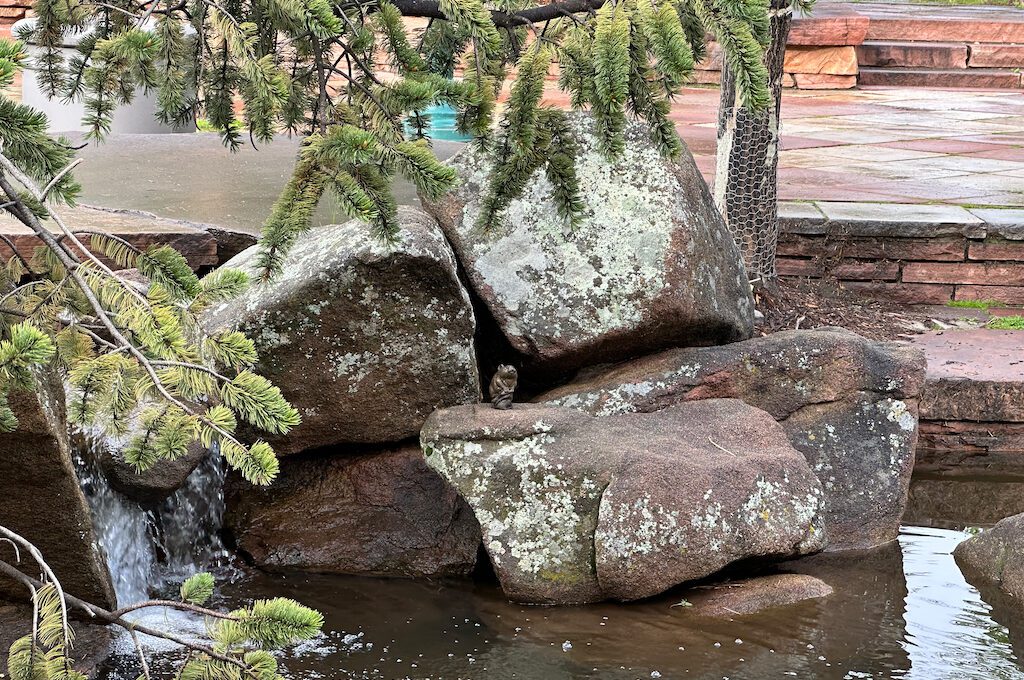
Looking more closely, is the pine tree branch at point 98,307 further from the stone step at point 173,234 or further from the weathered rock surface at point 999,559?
the weathered rock surface at point 999,559

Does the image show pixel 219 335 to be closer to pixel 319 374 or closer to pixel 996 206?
pixel 319 374

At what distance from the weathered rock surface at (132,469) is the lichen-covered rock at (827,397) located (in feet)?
4.33

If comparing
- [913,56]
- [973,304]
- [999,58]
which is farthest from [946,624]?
[999,58]

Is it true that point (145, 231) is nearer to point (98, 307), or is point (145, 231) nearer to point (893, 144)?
point (98, 307)

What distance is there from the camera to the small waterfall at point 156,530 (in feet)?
13.3

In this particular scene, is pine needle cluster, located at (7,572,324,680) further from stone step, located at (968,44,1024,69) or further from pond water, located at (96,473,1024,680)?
stone step, located at (968,44,1024,69)

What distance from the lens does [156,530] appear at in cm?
431

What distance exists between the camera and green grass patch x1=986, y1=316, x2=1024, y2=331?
6.08m

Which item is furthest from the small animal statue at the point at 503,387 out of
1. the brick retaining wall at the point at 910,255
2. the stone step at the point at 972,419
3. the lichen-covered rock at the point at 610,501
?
the brick retaining wall at the point at 910,255

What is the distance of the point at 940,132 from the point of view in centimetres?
1090

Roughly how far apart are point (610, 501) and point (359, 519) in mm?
1005

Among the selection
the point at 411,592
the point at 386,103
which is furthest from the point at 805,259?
the point at 386,103

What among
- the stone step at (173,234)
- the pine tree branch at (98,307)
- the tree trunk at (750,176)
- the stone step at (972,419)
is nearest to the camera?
the pine tree branch at (98,307)

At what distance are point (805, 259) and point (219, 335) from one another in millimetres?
4805
